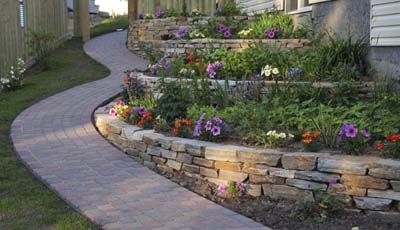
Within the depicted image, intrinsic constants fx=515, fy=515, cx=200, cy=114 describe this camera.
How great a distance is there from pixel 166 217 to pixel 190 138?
1278 mm

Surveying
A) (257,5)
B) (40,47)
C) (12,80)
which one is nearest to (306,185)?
(12,80)

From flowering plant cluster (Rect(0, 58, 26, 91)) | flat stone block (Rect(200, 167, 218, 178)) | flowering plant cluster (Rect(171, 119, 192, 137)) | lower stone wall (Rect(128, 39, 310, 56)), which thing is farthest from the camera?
flowering plant cluster (Rect(0, 58, 26, 91))

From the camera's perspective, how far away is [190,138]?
15.7ft

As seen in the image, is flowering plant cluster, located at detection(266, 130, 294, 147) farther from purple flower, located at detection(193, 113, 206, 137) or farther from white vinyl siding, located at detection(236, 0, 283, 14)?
white vinyl siding, located at detection(236, 0, 283, 14)

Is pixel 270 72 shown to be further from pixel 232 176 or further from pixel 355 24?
pixel 232 176

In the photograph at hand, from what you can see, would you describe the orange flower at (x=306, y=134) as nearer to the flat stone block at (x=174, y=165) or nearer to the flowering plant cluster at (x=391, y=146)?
the flowering plant cluster at (x=391, y=146)

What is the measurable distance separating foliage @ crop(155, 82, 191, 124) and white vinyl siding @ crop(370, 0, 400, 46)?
2189 millimetres

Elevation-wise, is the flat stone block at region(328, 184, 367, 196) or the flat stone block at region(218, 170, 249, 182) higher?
the flat stone block at region(328, 184, 367, 196)

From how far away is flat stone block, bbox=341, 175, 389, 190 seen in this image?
3.54 metres

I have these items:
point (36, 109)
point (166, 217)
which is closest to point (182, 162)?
point (166, 217)

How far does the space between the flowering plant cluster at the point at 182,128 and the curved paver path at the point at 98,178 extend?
0.45 metres

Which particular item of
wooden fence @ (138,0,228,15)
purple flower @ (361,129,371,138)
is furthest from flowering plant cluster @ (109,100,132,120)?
wooden fence @ (138,0,228,15)

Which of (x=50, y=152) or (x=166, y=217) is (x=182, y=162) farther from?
(x=50, y=152)

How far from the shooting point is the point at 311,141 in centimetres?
403
